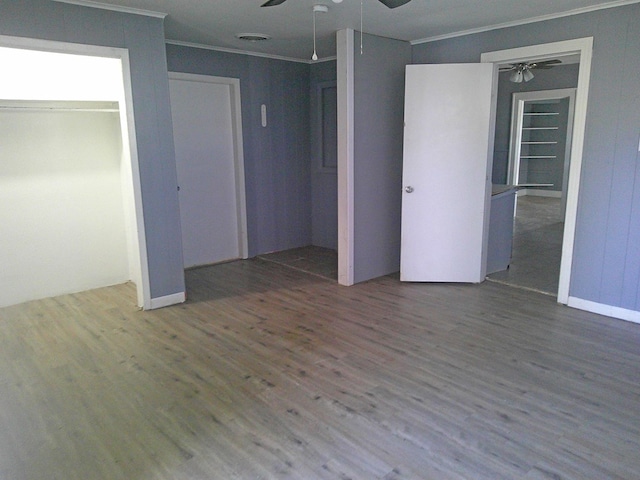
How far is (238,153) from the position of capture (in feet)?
18.0

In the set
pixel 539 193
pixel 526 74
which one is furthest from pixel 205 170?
pixel 539 193

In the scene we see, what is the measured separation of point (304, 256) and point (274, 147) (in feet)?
4.47

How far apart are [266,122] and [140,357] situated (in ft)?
11.0

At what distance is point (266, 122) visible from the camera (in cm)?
565

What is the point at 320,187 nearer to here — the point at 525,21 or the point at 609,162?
the point at 525,21

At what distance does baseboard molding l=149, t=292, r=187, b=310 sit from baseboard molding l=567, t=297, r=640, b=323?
3270 millimetres

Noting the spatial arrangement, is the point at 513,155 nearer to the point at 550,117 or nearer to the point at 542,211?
the point at 542,211

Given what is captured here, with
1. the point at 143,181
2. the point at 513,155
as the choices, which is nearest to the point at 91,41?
the point at 143,181

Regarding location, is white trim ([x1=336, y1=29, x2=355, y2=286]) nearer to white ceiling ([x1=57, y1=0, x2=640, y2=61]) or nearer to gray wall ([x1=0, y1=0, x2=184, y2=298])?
white ceiling ([x1=57, y1=0, x2=640, y2=61])

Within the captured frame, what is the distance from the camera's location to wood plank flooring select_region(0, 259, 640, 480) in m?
2.12

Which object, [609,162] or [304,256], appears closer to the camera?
[609,162]

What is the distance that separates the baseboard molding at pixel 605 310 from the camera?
3.63 metres

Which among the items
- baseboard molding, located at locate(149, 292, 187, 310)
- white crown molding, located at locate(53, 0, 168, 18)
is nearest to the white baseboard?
baseboard molding, located at locate(149, 292, 187, 310)

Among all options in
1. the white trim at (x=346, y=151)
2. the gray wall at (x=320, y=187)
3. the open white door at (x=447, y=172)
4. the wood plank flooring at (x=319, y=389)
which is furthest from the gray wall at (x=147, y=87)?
the gray wall at (x=320, y=187)
